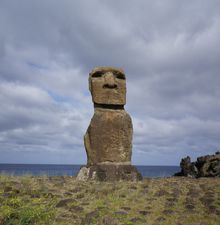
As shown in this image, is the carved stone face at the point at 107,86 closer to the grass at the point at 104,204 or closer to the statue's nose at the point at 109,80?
the statue's nose at the point at 109,80

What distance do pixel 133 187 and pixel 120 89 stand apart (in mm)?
4847

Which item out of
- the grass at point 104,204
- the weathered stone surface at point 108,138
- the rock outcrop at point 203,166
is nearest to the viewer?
the grass at point 104,204

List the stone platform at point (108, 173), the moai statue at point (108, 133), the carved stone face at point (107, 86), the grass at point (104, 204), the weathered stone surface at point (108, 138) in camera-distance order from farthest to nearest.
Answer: the carved stone face at point (107, 86) → the weathered stone surface at point (108, 138) → the moai statue at point (108, 133) → the stone platform at point (108, 173) → the grass at point (104, 204)

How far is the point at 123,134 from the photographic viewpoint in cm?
1434

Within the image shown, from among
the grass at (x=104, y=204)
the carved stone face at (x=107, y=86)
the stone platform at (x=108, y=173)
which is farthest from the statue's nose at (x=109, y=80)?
the grass at (x=104, y=204)

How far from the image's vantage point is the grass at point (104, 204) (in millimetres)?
8242

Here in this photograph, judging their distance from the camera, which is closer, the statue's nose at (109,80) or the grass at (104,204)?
the grass at (104,204)

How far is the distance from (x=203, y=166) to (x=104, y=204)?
1487cm

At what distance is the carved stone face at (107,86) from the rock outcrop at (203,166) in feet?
31.3

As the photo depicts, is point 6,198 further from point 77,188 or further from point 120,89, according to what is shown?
point 120,89

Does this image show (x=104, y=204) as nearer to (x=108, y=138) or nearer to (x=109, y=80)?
(x=108, y=138)

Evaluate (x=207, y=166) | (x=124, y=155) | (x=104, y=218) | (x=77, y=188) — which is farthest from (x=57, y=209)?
(x=207, y=166)

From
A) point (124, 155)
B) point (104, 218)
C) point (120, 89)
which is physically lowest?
point (104, 218)

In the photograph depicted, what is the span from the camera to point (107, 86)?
1461 centimetres
